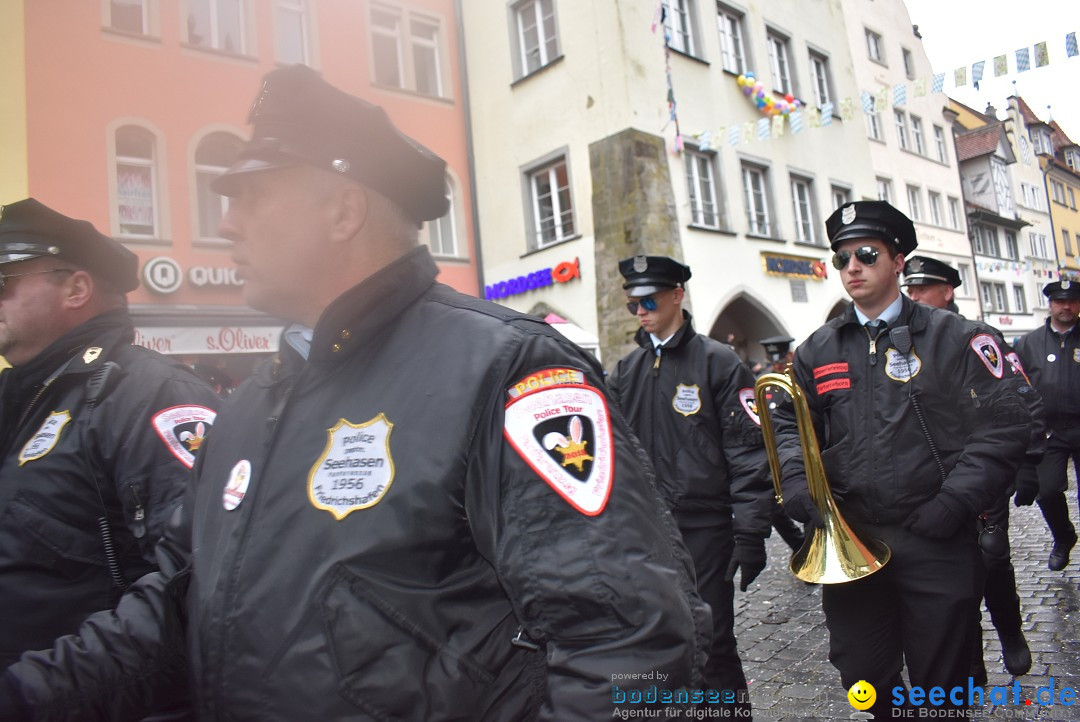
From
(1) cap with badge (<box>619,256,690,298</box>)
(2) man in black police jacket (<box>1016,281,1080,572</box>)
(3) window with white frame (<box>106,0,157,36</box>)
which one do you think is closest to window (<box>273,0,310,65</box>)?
(3) window with white frame (<box>106,0,157,36</box>)

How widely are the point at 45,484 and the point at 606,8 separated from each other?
1441cm

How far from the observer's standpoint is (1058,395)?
21.1ft

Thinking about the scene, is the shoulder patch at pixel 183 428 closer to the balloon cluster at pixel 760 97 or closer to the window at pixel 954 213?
the balloon cluster at pixel 760 97

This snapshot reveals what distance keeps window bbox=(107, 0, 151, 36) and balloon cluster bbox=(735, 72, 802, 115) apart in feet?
37.6

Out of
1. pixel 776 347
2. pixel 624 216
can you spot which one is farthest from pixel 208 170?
pixel 776 347

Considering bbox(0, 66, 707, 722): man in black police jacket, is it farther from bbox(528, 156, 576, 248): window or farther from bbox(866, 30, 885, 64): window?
bbox(866, 30, 885, 64): window

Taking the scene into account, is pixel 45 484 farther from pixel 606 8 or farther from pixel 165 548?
pixel 606 8

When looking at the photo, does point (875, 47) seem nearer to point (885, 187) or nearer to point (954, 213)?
point (885, 187)

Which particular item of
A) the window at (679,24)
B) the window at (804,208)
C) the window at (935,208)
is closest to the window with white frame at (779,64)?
the window at (804,208)

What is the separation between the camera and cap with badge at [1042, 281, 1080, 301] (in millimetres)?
6465

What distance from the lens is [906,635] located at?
2969mm

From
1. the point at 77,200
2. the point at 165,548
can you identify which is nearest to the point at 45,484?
the point at 165,548

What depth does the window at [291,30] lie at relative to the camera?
13.5m

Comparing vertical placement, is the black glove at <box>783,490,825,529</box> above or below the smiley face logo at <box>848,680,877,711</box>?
above
